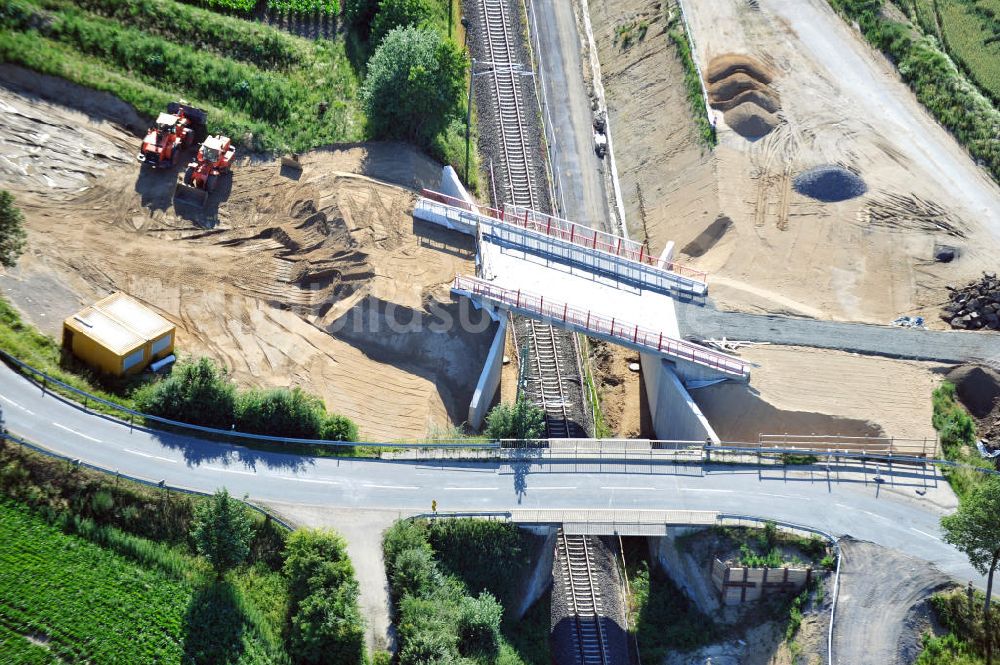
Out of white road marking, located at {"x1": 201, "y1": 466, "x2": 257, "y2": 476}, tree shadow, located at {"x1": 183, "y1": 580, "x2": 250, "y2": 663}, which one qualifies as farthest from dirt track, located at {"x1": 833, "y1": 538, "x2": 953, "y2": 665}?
white road marking, located at {"x1": 201, "y1": 466, "x2": 257, "y2": 476}

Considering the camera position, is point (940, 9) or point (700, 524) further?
point (940, 9)

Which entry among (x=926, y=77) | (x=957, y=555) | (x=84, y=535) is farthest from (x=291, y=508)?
(x=926, y=77)

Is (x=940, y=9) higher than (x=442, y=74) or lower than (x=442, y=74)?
higher

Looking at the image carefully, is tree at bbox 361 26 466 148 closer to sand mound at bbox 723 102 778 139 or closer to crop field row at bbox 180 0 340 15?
crop field row at bbox 180 0 340 15

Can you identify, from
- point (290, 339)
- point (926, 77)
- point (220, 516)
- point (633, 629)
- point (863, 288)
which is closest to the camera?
point (220, 516)

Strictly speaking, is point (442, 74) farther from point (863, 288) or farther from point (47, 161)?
point (863, 288)

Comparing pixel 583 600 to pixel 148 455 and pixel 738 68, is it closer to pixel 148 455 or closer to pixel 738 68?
pixel 148 455

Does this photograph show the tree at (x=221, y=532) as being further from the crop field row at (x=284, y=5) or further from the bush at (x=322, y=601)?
the crop field row at (x=284, y=5)
